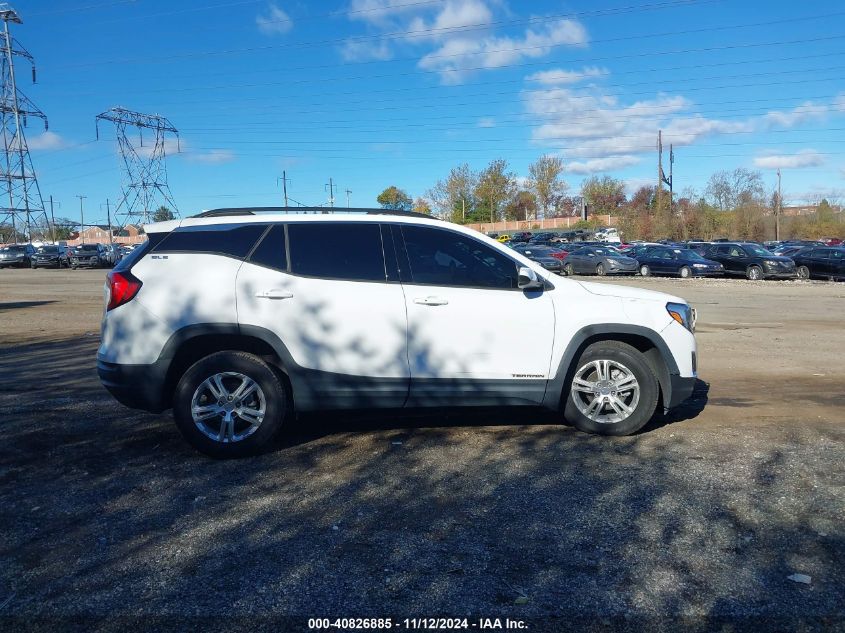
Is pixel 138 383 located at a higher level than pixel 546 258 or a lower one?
lower

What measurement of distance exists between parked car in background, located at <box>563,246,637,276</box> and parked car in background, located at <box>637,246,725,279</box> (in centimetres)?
59

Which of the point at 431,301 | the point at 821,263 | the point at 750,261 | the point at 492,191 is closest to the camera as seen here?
the point at 431,301

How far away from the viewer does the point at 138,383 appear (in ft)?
18.3

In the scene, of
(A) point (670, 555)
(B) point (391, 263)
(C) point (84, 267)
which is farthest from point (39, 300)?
(C) point (84, 267)

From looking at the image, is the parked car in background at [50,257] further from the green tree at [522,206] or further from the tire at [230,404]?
the green tree at [522,206]

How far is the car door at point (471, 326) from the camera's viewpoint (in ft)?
18.7

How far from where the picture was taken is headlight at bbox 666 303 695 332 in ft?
20.0

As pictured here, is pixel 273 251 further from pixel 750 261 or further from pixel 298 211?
pixel 750 261

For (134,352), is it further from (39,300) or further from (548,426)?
(39,300)

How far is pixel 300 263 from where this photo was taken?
5762 mm

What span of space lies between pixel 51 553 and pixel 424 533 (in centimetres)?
209

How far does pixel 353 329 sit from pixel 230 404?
1109mm

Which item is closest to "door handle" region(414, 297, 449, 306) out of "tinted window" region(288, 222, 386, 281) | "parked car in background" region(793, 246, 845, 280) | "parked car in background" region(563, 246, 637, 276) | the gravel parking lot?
"tinted window" region(288, 222, 386, 281)

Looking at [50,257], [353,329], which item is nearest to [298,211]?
[353,329]
